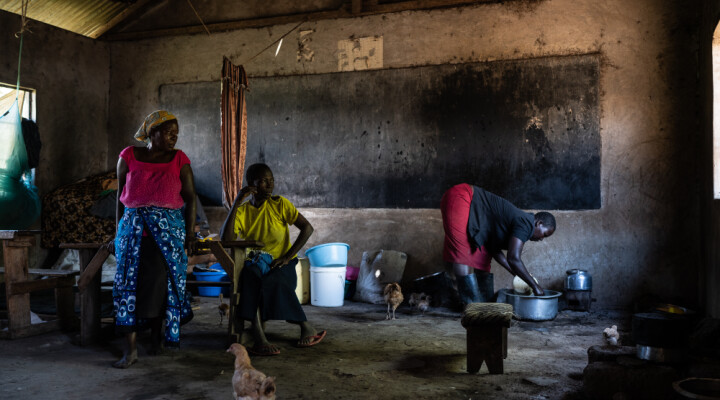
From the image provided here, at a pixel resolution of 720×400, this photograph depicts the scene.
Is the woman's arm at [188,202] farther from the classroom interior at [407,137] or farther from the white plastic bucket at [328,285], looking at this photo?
the white plastic bucket at [328,285]

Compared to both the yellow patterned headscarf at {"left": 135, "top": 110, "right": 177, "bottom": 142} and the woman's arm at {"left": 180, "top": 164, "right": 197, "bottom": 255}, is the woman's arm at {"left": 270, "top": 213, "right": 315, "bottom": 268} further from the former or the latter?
the yellow patterned headscarf at {"left": 135, "top": 110, "right": 177, "bottom": 142}

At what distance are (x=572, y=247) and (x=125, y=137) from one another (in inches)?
280

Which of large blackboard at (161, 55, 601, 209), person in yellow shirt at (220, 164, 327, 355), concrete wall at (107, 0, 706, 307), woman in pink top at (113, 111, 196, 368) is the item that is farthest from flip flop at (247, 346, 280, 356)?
large blackboard at (161, 55, 601, 209)

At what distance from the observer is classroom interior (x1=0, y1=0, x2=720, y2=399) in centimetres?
525

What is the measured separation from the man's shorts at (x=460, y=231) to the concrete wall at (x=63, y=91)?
6.15 meters

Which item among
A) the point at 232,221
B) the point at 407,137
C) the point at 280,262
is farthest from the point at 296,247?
the point at 407,137

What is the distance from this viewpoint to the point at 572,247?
7.09 metres

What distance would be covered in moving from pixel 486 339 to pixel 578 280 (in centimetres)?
318

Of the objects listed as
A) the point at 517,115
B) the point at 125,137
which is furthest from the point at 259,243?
the point at 125,137

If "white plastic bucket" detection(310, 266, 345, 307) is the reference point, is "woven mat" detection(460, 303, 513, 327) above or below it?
above

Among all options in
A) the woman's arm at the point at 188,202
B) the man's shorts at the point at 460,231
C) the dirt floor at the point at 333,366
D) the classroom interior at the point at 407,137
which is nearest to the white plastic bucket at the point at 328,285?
the classroom interior at the point at 407,137

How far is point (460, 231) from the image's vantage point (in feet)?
19.7

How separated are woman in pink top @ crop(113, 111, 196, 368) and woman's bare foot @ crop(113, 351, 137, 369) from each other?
0.04 feet

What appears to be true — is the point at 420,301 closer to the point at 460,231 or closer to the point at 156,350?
the point at 460,231
